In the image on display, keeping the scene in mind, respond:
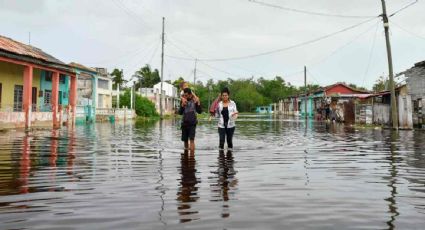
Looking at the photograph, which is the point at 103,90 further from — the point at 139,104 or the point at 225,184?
the point at 225,184

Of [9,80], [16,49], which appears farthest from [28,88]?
[9,80]

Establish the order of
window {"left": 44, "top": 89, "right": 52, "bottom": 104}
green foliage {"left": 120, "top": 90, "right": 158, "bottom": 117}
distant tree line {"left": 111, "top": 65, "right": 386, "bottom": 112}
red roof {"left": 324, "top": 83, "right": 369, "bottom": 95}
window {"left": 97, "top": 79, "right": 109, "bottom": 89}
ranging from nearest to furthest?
window {"left": 44, "top": 89, "right": 52, "bottom": 104} → window {"left": 97, "top": 79, "right": 109, "bottom": 89} → green foliage {"left": 120, "top": 90, "right": 158, "bottom": 117} → red roof {"left": 324, "top": 83, "right": 369, "bottom": 95} → distant tree line {"left": 111, "top": 65, "right": 386, "bottom": 112}

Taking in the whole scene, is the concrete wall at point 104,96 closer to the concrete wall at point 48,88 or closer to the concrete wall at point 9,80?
the concrete wall at point 48,88

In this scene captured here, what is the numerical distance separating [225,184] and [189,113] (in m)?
5.38

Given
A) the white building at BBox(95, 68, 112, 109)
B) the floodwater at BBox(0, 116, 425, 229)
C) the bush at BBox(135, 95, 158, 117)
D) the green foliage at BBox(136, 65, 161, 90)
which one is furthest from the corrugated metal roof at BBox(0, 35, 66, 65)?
the green foliage at BBox(136, 65, 161, 90)

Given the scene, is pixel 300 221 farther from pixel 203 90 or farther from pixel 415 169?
pixel 203 90

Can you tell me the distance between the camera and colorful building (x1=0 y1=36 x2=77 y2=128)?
2350cm

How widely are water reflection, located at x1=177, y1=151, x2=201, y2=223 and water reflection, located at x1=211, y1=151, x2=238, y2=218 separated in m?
0.27

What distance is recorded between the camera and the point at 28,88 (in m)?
24.6

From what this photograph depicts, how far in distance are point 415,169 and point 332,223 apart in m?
4.91

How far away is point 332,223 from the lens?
4.25 m

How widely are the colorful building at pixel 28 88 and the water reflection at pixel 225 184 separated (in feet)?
53.1

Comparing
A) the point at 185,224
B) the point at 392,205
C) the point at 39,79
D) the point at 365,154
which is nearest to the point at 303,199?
the point at 392,205

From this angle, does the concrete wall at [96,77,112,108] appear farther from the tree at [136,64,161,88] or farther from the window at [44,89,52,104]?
the tree at [136,64,161,88]
